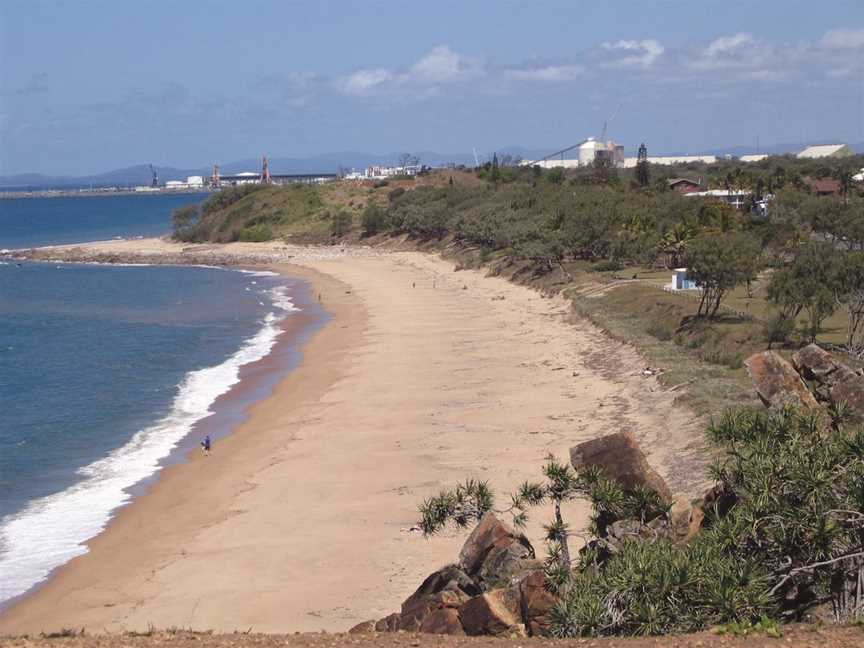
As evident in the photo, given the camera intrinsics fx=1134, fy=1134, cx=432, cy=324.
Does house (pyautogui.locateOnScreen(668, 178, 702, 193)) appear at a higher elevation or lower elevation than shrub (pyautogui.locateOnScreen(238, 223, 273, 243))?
higher

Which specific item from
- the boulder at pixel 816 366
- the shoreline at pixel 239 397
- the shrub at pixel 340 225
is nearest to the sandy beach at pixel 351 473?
the shoreline at pixel 239 397

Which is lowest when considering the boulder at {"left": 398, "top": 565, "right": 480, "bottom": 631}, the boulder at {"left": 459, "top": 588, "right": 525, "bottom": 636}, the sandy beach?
the sandy beach

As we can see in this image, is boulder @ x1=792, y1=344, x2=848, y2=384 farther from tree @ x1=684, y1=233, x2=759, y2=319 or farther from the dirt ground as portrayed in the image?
tree @ x1=684, y1=233, x2=759, y2=319

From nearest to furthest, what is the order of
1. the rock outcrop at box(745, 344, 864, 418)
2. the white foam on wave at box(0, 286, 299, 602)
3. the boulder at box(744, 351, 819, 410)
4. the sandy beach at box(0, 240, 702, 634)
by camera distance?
the rock outcrop at box(745, 344, 864, 418)
the boulder at box(744, 351, 819, 410)
the sandy beach at box(0, 240, 702, 634)
the white foam on wave at box(0, 286, 299, 602)

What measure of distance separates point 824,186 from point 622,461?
78753mm

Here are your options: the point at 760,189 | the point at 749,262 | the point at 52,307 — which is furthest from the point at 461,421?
the point at 760,189

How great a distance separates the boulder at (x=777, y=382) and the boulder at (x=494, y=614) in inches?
185

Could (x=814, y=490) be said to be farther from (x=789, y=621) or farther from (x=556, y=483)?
(x=556, y=483)

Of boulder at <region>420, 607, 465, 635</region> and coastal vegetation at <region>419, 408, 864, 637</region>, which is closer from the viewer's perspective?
coastal vegetation at <region>419, 408, 864, 637</region>

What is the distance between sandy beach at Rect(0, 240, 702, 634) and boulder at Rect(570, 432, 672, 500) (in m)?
3.79

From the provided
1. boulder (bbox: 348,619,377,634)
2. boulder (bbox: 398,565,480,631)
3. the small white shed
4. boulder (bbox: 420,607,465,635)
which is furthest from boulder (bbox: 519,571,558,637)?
the small white shed

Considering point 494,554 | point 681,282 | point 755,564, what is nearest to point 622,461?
point 494,554

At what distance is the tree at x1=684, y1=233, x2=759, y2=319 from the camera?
123 ft

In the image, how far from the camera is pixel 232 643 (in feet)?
37.7
